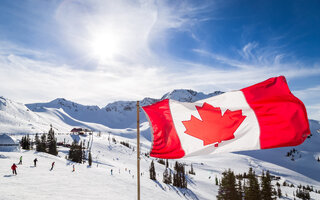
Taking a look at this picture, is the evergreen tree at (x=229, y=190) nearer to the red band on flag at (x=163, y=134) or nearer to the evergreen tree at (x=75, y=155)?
the red band on flag at (x=163, y=134)

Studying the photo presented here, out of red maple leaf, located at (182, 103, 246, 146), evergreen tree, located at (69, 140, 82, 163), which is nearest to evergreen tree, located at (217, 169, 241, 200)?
red maple leaf, located at (182, 103, 246, 146)

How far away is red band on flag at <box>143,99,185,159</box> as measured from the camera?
9.35 metres

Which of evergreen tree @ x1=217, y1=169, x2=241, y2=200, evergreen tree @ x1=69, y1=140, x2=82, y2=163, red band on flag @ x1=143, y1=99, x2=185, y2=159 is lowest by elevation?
evergreen tree @ x1=217, y1=169, x2=241, y2=200

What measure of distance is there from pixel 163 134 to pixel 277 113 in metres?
5.11

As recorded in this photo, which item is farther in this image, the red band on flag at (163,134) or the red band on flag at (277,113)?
the red band on flag at (163,134)

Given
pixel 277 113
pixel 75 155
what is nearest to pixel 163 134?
pixel 277 113

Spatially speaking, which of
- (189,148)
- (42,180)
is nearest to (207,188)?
(42,180)

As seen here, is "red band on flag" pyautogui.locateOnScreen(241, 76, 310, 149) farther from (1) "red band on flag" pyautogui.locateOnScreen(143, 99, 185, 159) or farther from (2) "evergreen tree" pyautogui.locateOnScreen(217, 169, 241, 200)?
(2) "evergreen tree" pyautogui.locateOnScreen(217, 169, 241, 200)

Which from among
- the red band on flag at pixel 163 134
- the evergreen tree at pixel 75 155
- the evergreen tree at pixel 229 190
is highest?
the red band on flag at pixel 163 134

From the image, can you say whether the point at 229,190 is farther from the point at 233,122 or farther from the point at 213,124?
the point at 233,122

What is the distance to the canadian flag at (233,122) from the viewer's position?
773 centimetres

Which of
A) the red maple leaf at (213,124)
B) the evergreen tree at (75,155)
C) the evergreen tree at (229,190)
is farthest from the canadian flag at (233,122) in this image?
the evergreen tree at (75,155)

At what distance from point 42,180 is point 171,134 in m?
27.3

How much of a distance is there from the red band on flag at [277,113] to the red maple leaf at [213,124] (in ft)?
2.85
